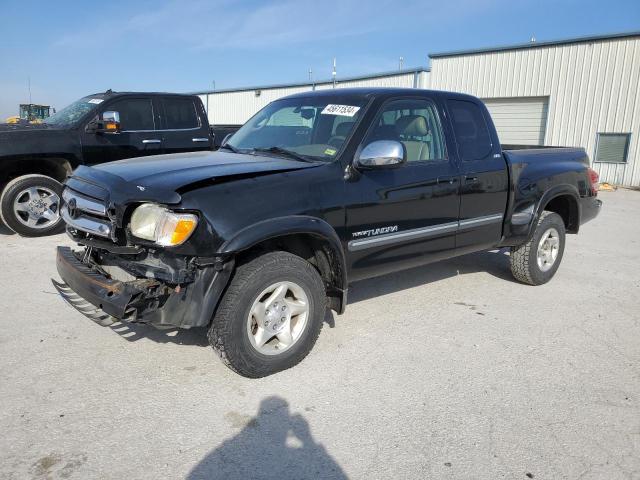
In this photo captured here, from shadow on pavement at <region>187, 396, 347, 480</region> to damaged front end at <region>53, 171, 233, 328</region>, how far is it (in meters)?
0.67

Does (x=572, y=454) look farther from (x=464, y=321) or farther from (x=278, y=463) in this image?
(x=464, y=321)

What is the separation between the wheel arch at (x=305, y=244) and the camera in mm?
3018

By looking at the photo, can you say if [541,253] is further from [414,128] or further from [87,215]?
[87,215]

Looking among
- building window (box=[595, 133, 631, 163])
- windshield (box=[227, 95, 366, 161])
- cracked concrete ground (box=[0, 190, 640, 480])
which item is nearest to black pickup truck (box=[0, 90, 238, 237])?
cracked concrete ground (box=[0, 190, 640, 480])

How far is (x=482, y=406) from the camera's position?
3.12 meters

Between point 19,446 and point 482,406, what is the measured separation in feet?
8.42

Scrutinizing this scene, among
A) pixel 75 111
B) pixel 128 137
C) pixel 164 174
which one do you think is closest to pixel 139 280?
pixel 164 174

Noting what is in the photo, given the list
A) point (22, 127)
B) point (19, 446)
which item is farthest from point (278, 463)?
point (22, 127)

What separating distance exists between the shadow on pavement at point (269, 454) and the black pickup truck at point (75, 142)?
18.0 feet

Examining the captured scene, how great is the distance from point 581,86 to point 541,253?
40.6 feet

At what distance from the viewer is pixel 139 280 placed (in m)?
3.06

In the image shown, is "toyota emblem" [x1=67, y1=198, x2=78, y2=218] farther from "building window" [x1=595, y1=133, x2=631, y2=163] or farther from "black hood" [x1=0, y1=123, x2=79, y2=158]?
"building window" [x1=595, y1=133, x2=631, y2=163]

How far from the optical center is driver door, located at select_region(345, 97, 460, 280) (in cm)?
373

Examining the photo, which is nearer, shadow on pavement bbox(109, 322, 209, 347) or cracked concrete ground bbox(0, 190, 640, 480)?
cracked concrete ground bbox(0, 190, 640, 480)
